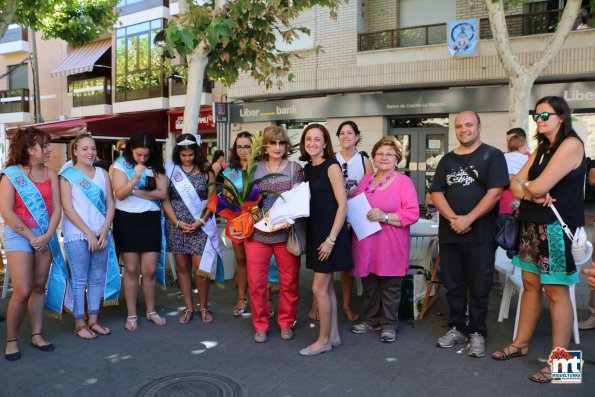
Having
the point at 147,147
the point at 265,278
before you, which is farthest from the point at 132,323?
the point at 147,147

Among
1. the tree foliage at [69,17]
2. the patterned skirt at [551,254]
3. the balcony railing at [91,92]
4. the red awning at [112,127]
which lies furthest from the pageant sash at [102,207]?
the balcony railing at [91,92]

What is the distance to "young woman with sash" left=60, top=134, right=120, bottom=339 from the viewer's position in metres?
4.54

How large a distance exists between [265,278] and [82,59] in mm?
19768

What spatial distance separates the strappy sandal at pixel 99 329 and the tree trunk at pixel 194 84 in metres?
3.23

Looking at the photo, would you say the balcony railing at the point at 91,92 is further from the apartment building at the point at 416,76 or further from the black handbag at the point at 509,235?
the black handbag at the point at 509,235

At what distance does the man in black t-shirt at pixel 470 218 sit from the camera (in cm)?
404

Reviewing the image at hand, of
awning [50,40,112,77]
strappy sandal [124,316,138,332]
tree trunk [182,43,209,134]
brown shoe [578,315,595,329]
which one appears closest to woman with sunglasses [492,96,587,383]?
brown shoe [578,315,595,329]

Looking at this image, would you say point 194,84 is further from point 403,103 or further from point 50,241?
point 403,103

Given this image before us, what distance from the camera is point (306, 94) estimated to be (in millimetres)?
14805

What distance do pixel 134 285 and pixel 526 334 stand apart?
363 centimetres

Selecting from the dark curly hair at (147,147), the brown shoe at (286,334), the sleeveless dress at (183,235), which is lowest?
the brown shoe at (286,334)

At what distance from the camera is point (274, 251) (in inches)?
178

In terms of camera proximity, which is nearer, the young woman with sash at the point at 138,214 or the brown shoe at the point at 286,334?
the brown shoe at the point at 286,334

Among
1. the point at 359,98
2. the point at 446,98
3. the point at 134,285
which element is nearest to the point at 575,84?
the point at 446,98
